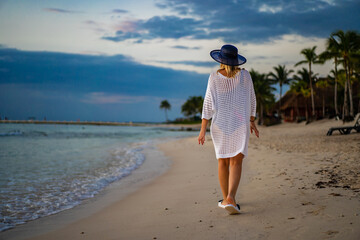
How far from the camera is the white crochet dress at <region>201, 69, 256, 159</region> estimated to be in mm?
3566

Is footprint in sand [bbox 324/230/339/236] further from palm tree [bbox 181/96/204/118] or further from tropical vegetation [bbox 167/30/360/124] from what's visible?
palm tree [bbox 181/96/204/118]

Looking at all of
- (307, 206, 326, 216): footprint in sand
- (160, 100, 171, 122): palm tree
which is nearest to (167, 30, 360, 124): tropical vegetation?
(307, 206, 326, 216): footprint in sand

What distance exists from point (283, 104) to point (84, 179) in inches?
1839

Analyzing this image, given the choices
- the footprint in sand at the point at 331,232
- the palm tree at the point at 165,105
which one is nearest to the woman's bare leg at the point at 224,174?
the footprint in sand at the point at 331,232

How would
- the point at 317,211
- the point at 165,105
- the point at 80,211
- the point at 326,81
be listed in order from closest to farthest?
the point at 317,211
the point at 80,211
the point at 326,81
the point at 165,105

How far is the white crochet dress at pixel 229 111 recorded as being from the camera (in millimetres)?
3566

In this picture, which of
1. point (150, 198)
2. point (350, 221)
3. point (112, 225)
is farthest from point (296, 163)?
point (112, 225)

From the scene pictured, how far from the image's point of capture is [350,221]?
116 inches

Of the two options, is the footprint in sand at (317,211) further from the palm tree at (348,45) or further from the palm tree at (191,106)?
the palm tree at (191,106)

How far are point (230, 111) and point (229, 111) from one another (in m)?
0.01

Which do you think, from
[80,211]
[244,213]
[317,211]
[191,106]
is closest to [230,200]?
[244,213]

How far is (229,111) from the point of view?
359 cm

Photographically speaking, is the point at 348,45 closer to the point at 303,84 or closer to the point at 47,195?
the point at 303,84

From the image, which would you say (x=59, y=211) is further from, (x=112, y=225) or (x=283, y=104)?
(x=283, y=104)
